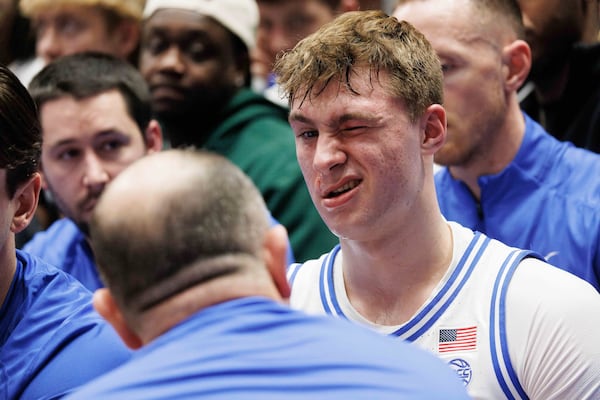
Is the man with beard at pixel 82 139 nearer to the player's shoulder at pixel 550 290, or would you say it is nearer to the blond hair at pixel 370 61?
the blond hair at pixel 370 61

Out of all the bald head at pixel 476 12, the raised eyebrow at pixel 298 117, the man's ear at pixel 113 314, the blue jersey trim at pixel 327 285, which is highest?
the man's ear at pixel 113 314

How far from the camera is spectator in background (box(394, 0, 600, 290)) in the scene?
3.65m

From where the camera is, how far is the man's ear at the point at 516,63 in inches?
148

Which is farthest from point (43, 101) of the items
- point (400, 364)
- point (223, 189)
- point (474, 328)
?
point (400, 364)

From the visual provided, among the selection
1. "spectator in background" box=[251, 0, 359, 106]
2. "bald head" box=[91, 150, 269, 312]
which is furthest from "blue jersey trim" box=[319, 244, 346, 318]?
"spectator in background" box=[251, 0, 359, 106]

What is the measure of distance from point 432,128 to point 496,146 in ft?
3.03

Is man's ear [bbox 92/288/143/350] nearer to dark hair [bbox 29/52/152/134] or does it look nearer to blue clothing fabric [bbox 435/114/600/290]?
blue clothing fabric [bbox 435/114/600/290]

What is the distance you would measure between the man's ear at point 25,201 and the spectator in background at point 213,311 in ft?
2.98

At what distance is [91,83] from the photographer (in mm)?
4363

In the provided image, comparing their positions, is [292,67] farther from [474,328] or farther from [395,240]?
[474,328]

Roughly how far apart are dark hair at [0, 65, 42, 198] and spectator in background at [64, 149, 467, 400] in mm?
834

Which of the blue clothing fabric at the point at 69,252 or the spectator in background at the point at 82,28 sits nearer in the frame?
the blue clothing fabric at the point at 69,252

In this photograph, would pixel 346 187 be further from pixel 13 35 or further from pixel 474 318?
pixel 13 35

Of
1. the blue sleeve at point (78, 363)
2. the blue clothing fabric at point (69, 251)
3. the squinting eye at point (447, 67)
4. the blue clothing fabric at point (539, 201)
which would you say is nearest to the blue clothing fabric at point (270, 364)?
the blue sleeve at point (78, 363)
